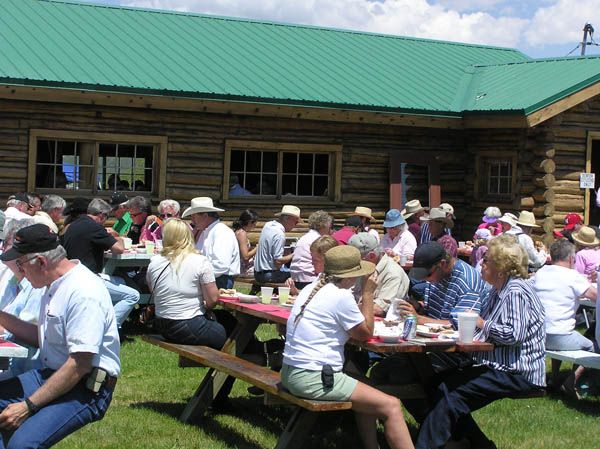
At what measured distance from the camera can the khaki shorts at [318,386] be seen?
5906 millimetres

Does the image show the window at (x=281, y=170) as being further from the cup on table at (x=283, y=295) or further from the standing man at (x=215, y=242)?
the cup on table at (x=283, y=295)

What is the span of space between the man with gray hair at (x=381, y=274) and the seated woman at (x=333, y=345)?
1577mm

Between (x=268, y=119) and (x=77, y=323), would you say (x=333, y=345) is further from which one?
(x=268, y=119)

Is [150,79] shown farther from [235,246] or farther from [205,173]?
[235,246]

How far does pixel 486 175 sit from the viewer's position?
17.3 m

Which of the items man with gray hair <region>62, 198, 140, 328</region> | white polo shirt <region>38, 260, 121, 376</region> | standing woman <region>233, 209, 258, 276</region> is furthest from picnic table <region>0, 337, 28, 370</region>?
standing woman <region>233, 209, 258, 276</region>

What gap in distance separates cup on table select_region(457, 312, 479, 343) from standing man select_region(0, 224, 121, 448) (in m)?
2.27

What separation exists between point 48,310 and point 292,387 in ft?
5.39

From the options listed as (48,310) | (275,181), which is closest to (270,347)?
(48,310)

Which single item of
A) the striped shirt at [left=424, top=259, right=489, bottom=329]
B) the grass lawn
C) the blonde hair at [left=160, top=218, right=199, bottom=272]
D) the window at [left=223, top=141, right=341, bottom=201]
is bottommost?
the grass lawn

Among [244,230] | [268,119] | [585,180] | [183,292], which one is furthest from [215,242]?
[585,180]

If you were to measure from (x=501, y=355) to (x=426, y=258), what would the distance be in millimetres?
873

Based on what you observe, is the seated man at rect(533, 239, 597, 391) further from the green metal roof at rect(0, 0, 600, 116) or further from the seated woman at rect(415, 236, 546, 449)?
the green metal roof at rect(0, 0, 600, 116)

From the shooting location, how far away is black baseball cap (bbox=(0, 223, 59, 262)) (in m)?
5.10
